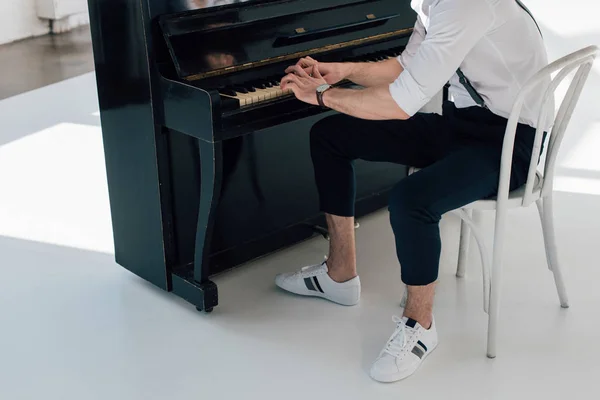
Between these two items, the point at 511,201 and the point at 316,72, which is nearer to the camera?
the point at 511,201

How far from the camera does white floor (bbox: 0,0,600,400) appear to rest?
2.26 meters

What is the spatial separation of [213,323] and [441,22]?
1.10m

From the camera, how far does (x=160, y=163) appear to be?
8.27ft

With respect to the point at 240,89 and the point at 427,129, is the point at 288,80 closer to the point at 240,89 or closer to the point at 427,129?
the point at 240,89

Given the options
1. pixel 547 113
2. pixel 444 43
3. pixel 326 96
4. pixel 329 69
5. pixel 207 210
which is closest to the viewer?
pixel 444 43

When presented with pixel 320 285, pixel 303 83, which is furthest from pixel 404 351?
pixel 303 83

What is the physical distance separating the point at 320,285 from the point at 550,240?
698 mm

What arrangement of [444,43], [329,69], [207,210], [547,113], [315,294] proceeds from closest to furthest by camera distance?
[444,43] < [547,113] < [207,210] < [329,69] < [315,294]

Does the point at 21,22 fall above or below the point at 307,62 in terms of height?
below

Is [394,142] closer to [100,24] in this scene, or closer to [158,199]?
[158,199]

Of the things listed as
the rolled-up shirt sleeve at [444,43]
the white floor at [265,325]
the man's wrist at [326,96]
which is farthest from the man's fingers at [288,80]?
the white floor at [265,325]

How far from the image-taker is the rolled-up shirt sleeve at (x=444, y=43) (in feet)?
6.93

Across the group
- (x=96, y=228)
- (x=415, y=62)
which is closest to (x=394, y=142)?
(x=415, y=62)

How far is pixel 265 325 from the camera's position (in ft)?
8.36
